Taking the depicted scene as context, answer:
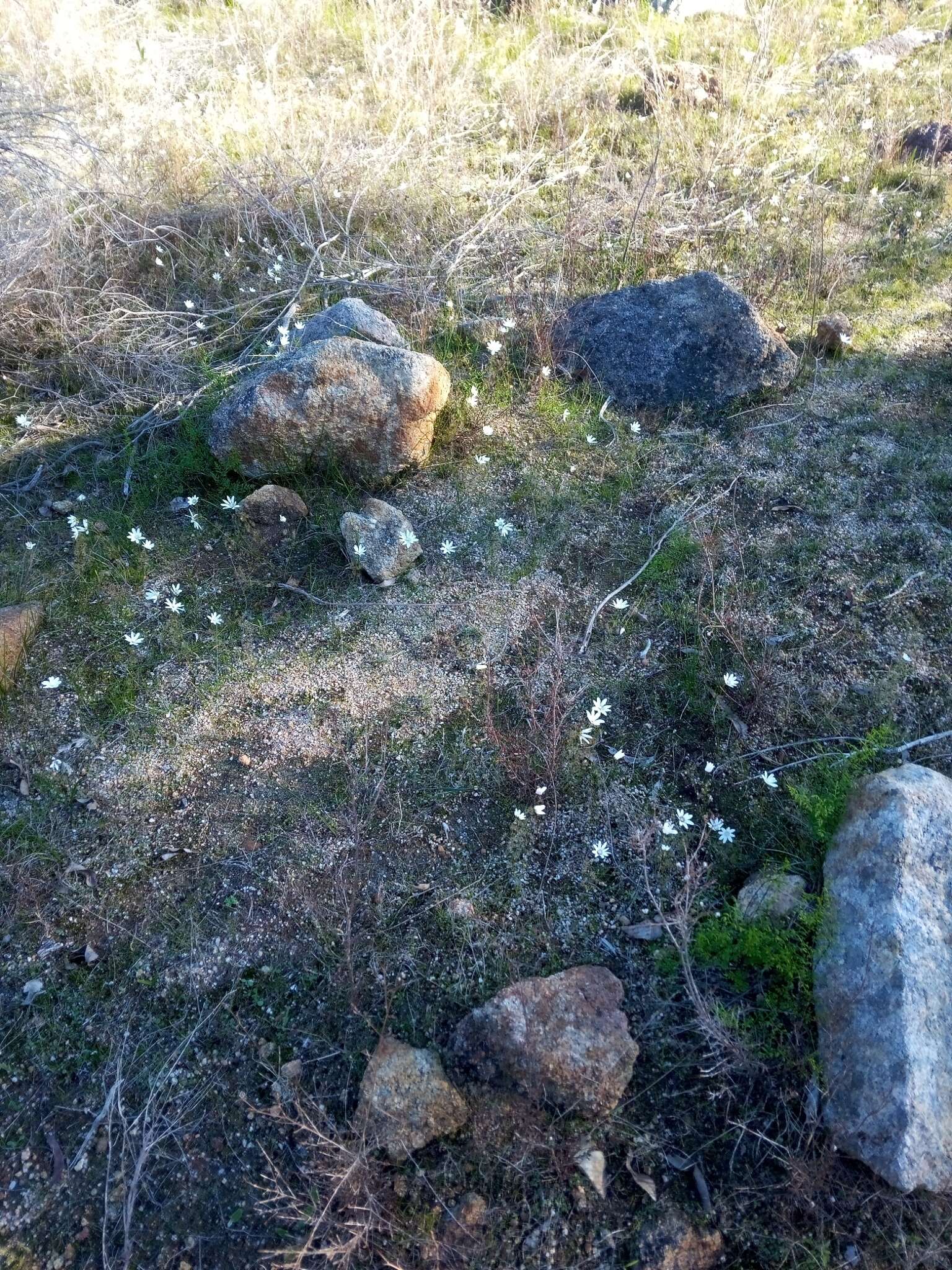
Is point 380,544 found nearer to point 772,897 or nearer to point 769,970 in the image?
point 772,897

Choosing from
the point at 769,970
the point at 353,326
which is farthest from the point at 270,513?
the point at 769,970

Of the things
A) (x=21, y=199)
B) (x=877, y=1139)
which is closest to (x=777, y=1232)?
(x=877, y=1139)

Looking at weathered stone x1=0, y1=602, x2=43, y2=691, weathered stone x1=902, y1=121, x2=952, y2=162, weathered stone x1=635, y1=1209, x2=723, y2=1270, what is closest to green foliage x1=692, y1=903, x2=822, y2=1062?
weathered stone x1=635, y1=1209, x2=723, y2=1270

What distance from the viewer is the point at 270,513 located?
3299 millimetres

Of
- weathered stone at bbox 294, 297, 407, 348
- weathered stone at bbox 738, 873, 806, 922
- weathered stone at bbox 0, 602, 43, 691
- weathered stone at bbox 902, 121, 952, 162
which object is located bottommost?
weathered stone at bbox 738, 873, 806, 922

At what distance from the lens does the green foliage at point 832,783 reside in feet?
7.73

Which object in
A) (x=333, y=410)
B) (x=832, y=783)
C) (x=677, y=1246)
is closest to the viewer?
(x=677, y=1246)

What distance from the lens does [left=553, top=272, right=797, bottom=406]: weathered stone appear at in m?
3.80

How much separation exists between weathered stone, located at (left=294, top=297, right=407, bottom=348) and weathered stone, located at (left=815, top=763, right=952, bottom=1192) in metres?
2.59

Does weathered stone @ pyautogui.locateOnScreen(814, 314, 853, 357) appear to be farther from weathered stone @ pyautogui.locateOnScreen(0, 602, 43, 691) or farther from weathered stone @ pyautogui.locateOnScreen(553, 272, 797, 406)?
weathered stone @ pyautogui.locateOnScreen(0, 602, 43, 691)

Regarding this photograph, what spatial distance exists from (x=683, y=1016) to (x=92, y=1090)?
1441 mm

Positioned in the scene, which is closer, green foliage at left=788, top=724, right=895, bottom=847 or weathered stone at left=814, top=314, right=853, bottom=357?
green foliage at left=788, top=724, right=895, bottom=847

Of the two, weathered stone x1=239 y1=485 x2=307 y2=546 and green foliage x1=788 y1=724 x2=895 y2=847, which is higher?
weathered stone x1=239 y1=485 x2=307 y2=546

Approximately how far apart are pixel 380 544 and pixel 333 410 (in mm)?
564
